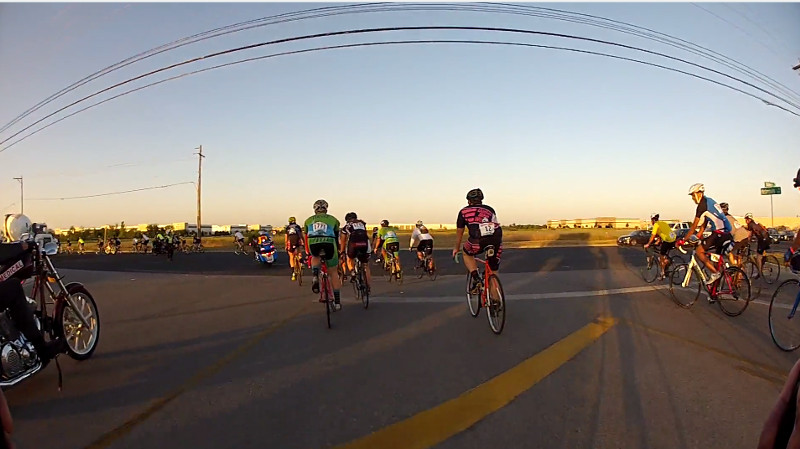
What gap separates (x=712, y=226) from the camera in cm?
838

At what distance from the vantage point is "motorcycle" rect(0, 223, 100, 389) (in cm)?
428

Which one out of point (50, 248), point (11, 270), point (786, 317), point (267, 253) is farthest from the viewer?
point (267, 253)

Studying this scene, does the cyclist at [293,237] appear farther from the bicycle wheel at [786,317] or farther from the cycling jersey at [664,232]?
the bicycle wheel at [786,317]

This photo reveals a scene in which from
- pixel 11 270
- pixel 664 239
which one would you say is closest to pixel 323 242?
pixel 11 270

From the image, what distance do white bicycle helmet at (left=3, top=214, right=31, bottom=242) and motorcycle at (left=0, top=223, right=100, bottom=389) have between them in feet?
0.21

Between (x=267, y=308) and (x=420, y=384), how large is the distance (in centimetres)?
527

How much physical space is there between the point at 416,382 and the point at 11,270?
3.87 metres

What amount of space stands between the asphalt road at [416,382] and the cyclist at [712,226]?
941 mm

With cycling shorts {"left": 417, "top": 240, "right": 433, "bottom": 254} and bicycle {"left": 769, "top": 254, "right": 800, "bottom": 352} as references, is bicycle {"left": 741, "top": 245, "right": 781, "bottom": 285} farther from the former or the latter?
cycling shorts {"left": 417, "top": 240, "right": 433, "bottom": 254}

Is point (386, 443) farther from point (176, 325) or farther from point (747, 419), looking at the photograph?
point (176, 325)

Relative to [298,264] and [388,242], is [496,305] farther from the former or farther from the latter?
[298,264]

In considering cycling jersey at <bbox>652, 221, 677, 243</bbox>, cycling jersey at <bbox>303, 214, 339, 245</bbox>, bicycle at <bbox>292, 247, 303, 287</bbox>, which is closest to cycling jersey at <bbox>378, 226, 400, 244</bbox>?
bicycle at <bbox>292, 247, 303, 287</bbox>

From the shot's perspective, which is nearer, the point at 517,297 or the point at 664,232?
the point at 517,297

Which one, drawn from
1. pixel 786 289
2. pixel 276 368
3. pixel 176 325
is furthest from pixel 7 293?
pixel 786 289
